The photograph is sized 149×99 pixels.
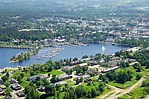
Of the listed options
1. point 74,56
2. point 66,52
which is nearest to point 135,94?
point 74,56

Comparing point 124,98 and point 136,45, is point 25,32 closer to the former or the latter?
point 136,45

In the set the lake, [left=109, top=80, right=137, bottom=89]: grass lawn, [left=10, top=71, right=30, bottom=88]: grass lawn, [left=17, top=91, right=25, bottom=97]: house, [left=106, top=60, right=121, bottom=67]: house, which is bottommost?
the lake

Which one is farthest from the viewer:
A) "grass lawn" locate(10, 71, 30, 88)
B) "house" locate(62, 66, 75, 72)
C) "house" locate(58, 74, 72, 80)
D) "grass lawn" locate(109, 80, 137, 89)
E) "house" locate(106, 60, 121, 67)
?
"house" locate(106, 60, 121, 67)

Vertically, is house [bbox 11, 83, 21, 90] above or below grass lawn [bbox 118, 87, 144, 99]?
above

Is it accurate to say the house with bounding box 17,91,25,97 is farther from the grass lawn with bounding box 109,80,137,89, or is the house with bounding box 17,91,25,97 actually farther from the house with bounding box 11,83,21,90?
the grass lawn with bounding box 109,80,137,89

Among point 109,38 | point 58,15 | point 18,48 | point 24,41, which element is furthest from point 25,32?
point 58,15

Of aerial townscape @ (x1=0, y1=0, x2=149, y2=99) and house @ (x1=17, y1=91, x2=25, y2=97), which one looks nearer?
house @ (x1=17, y1=91, x2=25, y2=97)

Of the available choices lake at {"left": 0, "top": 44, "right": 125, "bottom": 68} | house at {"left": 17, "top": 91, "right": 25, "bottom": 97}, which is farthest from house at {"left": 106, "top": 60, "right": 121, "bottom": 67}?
house at {"left": 17, "top": 91, "right": 25, "bottom": 97}

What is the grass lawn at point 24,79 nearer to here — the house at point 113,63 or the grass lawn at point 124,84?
the grass lawn at point 124,84

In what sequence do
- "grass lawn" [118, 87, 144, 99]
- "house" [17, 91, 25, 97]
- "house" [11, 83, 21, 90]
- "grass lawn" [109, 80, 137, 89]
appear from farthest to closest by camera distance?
1. "grass lawn" [109, 80, 137, 89]
2. "house" [11, 83, 21, 90]
3. "house" [17, 91, 25, 97]
4. "grass lawn" [118, 87, 144, 99]
